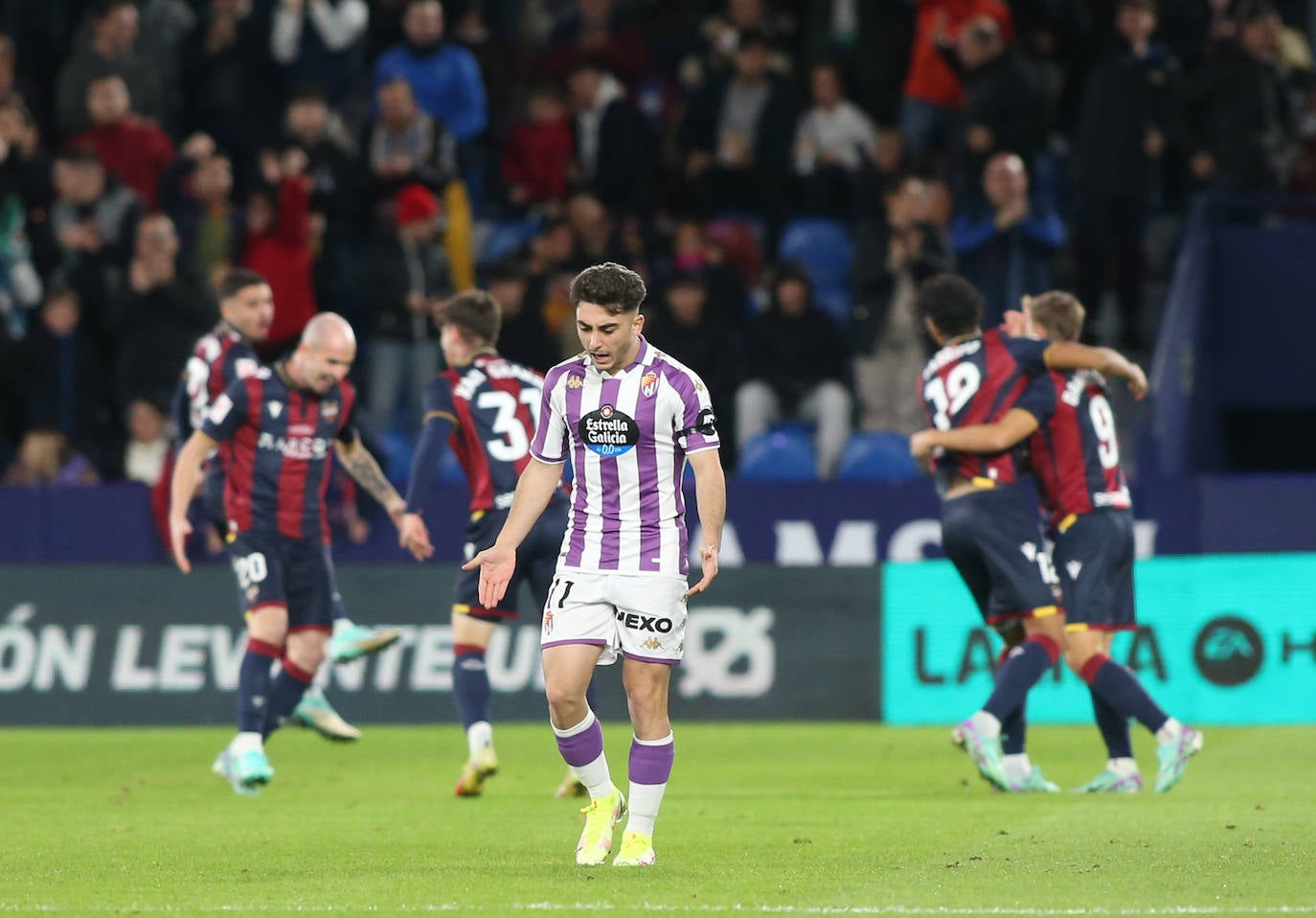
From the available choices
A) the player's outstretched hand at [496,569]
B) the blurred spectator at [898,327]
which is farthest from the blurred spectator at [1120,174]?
the player's outstretched hand at [496,569]

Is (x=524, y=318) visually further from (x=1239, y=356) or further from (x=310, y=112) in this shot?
(x=1239, y=356)

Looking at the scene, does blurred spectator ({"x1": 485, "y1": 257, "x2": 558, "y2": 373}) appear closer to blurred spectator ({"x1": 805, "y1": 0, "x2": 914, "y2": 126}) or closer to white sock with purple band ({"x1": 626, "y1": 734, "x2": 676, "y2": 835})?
blurred spectator ({"x1": 805, "y1": 0, "x2": 914, "y2": 126})

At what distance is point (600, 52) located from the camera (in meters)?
18.8

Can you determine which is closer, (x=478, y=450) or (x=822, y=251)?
(x=478, y=450)

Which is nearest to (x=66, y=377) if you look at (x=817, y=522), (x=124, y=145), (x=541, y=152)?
(x=124, y=145)

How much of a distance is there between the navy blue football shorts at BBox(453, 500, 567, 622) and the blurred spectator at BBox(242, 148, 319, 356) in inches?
233

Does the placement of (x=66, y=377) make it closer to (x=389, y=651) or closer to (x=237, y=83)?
(x=237, y=83)

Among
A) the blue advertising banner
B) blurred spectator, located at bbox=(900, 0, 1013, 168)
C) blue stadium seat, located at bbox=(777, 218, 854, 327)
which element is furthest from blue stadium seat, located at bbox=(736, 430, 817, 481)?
blurred spectator, located at bbox=(900, 0, 1013, 168)

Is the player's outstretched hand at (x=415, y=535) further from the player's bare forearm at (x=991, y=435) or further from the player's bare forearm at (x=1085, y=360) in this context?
the player's bare forearm at (x=1085, y=360)

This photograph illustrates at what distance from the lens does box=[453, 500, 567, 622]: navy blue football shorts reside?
33.7ft

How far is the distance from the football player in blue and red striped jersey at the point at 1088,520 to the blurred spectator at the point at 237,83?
9.48 m

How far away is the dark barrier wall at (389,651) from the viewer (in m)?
14.1

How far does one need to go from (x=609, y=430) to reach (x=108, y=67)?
478 inches

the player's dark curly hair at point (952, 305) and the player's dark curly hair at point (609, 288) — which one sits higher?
the player's dark curly hair at point (609, 288)
